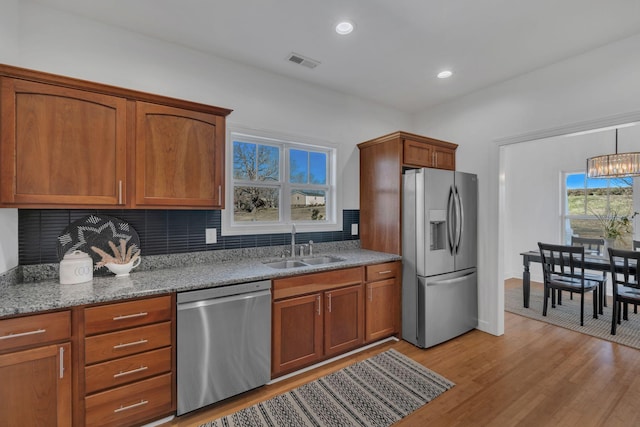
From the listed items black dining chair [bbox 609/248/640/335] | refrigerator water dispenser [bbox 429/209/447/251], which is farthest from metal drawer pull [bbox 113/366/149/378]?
black dining chair [bbox 609/248/640/335]

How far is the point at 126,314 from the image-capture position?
5.65 feet

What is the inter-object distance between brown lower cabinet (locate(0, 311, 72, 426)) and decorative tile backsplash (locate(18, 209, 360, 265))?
0.74m

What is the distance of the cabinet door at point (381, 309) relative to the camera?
112 inches

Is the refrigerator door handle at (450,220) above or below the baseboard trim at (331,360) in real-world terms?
above

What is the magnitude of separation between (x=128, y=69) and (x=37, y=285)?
1.74 meters

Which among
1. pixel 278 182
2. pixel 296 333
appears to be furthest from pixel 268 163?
pixel 296 333

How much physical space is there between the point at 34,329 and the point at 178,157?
4.34 ft

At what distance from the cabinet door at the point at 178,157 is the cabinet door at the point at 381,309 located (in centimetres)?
171

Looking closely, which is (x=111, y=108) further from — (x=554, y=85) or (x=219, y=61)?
(x=554, y=85)

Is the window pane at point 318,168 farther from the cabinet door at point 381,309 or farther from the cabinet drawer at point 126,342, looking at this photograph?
the cabinet drawer at point 126,342

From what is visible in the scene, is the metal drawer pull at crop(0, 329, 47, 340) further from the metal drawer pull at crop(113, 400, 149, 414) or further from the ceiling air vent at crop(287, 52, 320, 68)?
the ceiling air vent at crop(287, 52, 320, 68)

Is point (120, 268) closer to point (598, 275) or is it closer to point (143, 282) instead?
point (143, 282)

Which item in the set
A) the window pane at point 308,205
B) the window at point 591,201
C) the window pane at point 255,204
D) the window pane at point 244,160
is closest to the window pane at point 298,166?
the window pane at point 308,205

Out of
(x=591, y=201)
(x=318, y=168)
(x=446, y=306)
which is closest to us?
(x=446, y=306)
